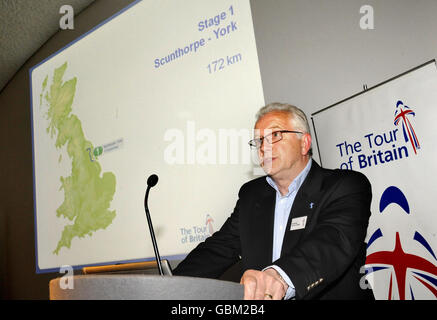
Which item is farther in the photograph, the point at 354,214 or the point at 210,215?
the point at 210,215

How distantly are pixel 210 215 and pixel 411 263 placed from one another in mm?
998

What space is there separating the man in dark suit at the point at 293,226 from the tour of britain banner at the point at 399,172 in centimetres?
20

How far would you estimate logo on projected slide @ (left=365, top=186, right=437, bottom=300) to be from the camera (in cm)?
150

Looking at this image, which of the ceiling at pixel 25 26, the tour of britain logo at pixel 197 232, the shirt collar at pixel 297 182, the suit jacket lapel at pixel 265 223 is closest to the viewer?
the suit jacket lapel at pixel 265 223

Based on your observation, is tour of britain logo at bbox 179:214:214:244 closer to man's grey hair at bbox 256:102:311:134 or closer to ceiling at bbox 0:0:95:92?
man's grey hair at bbox 256:102:311:134

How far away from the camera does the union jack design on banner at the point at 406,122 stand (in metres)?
1.55

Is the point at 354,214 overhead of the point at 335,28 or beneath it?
beneath

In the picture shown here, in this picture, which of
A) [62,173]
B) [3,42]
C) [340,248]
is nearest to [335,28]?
[340,248]

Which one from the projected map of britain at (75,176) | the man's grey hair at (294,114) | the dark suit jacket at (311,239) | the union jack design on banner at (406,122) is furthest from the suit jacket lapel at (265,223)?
the projected map of britain at (75,176)

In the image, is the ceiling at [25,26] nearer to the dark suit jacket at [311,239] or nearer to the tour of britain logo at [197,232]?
the tour of britain logo at [197,232]

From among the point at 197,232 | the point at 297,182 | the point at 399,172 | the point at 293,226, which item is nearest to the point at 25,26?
the point at 197,232

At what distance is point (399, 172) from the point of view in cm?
160

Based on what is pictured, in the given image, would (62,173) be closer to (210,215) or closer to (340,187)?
(210,215)

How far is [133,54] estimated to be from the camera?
2682 mm
